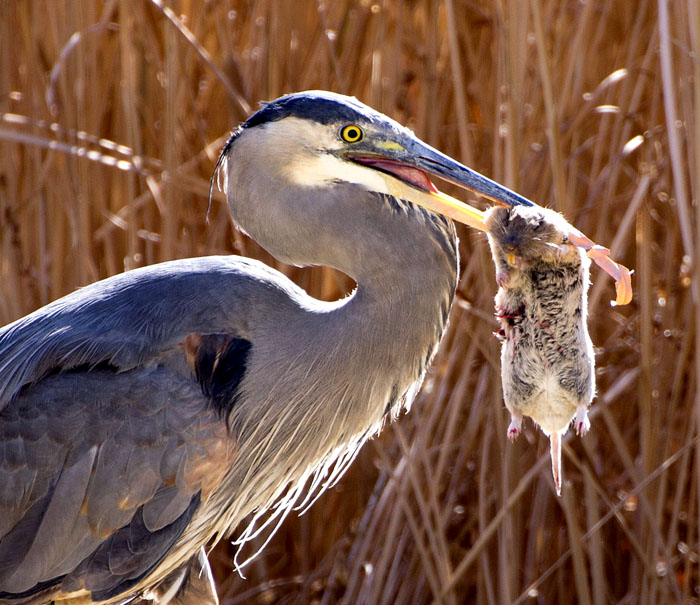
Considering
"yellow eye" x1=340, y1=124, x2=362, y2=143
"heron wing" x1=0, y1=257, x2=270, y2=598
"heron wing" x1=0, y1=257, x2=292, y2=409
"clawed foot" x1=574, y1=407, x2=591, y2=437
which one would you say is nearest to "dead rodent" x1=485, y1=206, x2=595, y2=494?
"clawed foot" x1=574, y1=407, x2=591, y2=437

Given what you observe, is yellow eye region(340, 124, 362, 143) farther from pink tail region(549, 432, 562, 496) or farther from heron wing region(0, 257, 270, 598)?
pink tail region(549, 432, 562, 496)

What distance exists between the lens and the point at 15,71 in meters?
3.53

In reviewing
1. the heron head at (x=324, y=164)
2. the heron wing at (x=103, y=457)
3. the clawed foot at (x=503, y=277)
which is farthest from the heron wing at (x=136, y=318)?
the clawed foot at (x=503, y=277)

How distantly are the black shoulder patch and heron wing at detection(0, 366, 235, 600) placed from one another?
10 cm

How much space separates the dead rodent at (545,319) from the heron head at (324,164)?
10 cm

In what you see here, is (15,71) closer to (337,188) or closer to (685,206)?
(337,188)

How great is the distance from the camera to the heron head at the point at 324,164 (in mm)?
2195

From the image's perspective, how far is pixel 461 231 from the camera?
3344 millimetres

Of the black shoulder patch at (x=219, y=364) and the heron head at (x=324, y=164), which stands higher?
the heron head at (x=324, y=164)

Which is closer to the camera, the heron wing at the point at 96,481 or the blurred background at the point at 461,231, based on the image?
the heron wing at the point at 96,481

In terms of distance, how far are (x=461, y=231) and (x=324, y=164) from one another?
113 centimetres

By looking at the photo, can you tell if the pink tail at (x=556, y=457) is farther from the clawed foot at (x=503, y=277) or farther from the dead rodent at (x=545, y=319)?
the clawed foot at (x=503, y=277)

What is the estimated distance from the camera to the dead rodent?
81.4 inches

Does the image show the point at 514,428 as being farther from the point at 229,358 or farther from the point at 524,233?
the point at 229,358
